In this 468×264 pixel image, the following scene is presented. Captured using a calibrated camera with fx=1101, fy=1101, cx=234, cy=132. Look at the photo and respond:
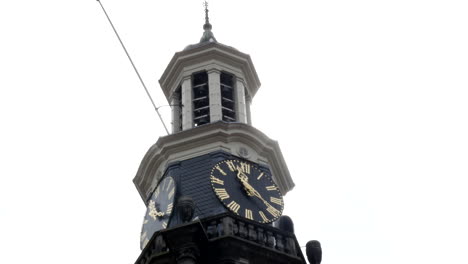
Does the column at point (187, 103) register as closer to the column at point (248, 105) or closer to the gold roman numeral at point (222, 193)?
the column at point (248, 105)

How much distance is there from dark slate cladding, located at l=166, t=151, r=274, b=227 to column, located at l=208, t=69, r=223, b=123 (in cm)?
228

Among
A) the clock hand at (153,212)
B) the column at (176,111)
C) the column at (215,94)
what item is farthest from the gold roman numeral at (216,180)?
the column at (176,111)

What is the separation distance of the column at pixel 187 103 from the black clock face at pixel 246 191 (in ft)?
12.1

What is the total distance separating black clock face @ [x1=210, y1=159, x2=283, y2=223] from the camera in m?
34.6

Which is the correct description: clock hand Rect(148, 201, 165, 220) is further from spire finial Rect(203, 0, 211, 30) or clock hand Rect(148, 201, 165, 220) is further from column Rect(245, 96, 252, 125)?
spire finial Rect(203, 0, 211, 30)

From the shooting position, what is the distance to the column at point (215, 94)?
39062 millimetres

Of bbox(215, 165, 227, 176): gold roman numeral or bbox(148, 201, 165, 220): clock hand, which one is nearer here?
bbox(148, 201, 165, 220): clock hand

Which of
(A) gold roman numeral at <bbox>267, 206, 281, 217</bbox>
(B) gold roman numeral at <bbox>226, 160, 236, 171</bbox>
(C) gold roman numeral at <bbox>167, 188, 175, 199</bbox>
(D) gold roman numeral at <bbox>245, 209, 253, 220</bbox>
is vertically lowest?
(D) gold roman numeral at <bbox>245, 209, 253, 220</bbox>

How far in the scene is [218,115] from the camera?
128ft

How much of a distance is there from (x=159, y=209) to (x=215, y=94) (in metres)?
6.14

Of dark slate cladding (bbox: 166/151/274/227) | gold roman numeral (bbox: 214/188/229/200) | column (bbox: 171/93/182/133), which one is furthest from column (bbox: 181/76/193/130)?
gold roman numeral (bbox: 214/188/229/200)

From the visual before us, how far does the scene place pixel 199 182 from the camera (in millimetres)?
35594

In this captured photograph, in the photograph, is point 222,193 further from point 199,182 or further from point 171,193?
point 171,193

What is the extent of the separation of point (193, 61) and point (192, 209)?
1018 centimetres
